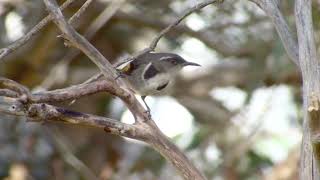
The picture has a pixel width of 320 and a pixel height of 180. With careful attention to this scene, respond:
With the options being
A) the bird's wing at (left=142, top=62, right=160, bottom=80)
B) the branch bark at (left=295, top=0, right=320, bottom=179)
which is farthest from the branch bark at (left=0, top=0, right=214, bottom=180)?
the bird's wing at (left=142, top=62, right=160, bottom=80)

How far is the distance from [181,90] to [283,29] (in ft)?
11.0

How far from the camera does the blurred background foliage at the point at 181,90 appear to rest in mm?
5211

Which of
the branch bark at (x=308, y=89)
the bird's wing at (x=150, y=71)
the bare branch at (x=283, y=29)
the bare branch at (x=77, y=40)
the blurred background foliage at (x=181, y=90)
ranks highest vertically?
the blurred background foliage at (x=181, y=90)

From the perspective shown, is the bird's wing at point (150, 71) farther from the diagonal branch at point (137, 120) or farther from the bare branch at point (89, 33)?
the bare branch at point (89, 33)

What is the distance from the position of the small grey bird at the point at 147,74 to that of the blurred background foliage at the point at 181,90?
1.55 m

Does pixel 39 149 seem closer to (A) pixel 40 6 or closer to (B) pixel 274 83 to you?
(A) pixel 40 6

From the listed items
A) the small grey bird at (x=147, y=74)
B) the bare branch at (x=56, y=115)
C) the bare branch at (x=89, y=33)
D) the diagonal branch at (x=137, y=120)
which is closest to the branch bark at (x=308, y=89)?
the diagonal branch at (x=137, y=120)

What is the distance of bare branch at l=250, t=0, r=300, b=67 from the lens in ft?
7.94

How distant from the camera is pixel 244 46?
538 centimetres

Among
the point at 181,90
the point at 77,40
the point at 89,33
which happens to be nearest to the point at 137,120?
the point at 77,40

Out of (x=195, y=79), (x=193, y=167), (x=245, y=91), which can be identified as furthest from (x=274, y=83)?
(x=193, y=167)

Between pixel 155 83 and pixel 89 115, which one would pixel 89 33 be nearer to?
pixel 155 83

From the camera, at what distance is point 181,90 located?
229 inches

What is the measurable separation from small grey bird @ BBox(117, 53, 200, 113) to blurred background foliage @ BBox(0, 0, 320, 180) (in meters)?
1.55
